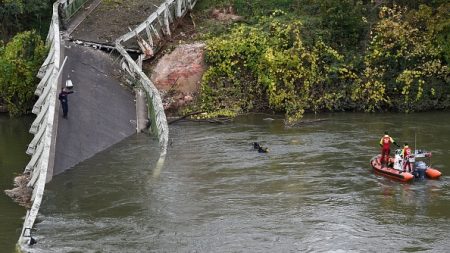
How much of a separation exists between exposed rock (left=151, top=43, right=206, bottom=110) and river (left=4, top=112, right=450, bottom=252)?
4702mm

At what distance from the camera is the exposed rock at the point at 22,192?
2023cm

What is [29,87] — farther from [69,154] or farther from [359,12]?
[359,12]

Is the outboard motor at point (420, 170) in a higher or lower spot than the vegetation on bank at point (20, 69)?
lower

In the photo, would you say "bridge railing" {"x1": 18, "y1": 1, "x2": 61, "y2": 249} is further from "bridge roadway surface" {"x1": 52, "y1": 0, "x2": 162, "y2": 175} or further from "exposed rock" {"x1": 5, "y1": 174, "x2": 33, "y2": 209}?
"bridge roadway surface" {"x1": 52, "y1": 0, "x2": 162, "y2": 175}

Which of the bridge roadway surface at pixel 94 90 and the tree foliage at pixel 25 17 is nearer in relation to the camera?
the bridge roadway surface at pixel 94 90

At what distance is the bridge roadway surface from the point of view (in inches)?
955

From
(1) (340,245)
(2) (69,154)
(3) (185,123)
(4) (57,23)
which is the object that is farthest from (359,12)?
(1) (340,245)

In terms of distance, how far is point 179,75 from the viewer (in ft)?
109

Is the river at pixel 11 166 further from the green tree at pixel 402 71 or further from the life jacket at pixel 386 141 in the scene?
the green tree at pixel 402 71

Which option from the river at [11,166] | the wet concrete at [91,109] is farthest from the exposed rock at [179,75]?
the river at [11,166]

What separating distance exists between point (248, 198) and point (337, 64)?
1499 centimetres

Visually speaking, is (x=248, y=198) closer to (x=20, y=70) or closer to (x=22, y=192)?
(x=22, y=192)

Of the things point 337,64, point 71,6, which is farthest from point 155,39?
point 337,64

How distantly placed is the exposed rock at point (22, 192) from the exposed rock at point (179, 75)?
11.1m
